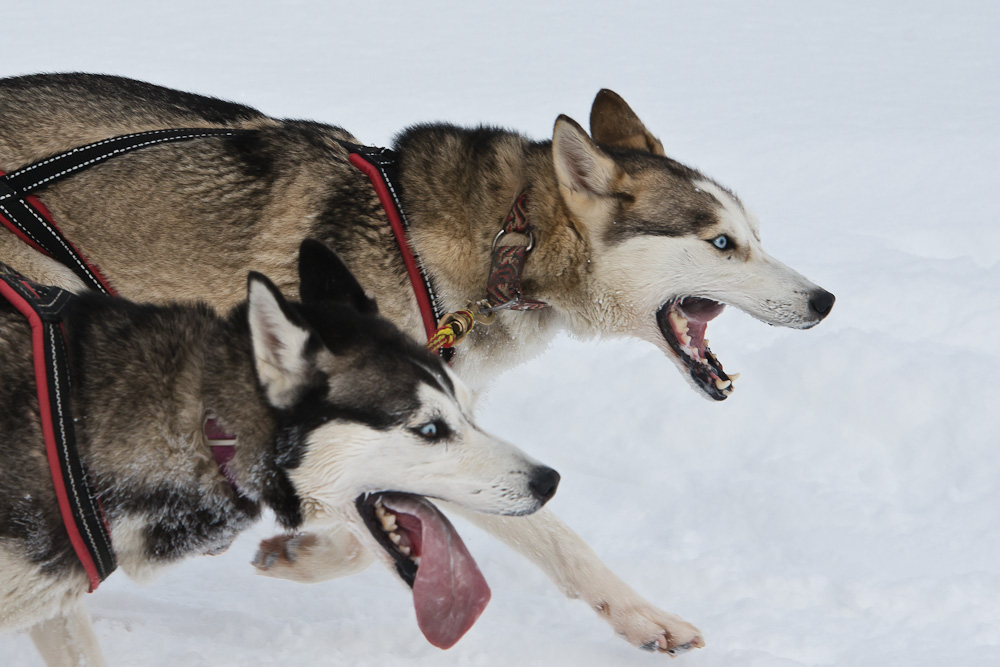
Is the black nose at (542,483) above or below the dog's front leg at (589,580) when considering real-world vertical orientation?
above

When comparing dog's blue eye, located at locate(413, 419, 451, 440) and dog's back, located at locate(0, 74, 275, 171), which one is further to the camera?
dog's back, located at locate(0, 74, 275, 171)

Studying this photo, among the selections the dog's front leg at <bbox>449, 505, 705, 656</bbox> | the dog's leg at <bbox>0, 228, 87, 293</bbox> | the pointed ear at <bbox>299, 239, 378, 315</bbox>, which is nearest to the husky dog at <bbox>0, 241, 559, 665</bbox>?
the pointed ear at <bbox>299, 239, 378, 315</bbox>

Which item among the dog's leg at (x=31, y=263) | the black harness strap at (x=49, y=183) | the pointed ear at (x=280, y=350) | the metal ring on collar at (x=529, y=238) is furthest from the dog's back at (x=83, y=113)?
the pointed ear at (x=280, y=350)

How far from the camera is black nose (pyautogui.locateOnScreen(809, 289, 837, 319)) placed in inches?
138

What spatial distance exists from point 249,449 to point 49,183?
155 cm

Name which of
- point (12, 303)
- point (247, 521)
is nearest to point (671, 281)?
point (247, 521)

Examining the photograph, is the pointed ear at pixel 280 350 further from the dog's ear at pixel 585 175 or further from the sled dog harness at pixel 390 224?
the dog's ear at pixel 585 175

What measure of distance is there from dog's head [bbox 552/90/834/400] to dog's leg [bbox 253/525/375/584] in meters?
1.12

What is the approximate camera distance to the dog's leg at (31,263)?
Answer: 3236 millimetres

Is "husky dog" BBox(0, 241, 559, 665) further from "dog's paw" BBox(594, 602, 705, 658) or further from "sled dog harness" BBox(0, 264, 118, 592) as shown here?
"dog's paw" BBox(594, 602, 705, 658)

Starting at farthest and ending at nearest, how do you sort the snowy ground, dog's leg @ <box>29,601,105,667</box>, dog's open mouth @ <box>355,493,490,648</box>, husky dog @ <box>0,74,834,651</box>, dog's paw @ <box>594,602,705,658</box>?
1. husky dog @ <box>0,74,834,651</box>
2. the snowy ground
3. dog's paw @ <box>594,602,705,658</box>
4. dog's leg @ <box>29,601,105,667</box>
5. dog's open mouth @ <box>355,493,490,648</box>

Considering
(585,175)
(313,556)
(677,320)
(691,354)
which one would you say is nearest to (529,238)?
(585,175)

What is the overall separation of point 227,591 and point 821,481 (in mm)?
2472

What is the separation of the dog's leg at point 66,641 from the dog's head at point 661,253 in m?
1.86
